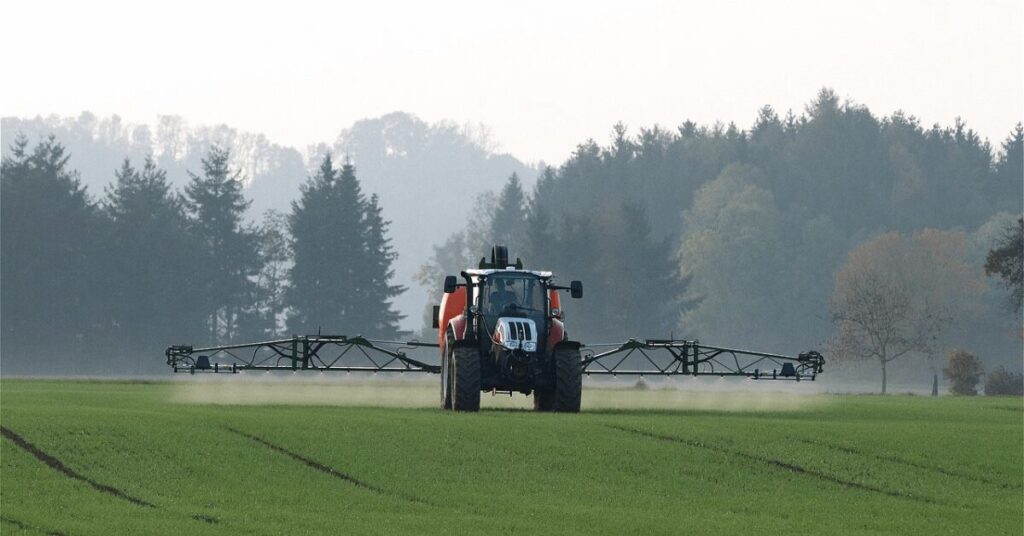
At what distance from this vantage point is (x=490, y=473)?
28.4 metres

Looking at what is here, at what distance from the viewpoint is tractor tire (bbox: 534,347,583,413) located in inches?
1508

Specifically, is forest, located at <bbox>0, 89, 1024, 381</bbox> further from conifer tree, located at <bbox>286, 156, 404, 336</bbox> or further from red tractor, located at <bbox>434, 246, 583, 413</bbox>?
red tractor, located at <bbox>434, 246, 583, 413</bbox>

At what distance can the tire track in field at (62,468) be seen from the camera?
25078 mm

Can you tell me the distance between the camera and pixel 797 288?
167 metres

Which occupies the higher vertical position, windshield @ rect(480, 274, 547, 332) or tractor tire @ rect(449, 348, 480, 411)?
windshield @ rect(480, 274, 547, 332)

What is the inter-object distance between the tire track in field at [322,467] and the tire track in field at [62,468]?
3.78 meters

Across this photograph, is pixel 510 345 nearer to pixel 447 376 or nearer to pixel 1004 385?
pixel 447 376

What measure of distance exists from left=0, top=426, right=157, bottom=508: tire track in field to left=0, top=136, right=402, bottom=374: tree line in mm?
86301

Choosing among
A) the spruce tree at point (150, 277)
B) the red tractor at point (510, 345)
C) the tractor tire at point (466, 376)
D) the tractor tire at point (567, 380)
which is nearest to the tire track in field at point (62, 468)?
the tractor tire at point (466, 376)

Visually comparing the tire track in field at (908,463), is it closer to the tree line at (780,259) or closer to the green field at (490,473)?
the green field at (490,473)

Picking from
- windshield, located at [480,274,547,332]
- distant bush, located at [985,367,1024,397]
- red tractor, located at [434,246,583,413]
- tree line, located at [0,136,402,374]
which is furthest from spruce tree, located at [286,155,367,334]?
windshield, located at [480,274,547,332]

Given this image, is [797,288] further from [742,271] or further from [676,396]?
[676,396]

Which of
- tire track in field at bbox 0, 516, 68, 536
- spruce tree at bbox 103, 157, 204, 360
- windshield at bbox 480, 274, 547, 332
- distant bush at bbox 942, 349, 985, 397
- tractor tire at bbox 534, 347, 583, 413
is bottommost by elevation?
tire track in field at bbox 0, 516, 68, 536

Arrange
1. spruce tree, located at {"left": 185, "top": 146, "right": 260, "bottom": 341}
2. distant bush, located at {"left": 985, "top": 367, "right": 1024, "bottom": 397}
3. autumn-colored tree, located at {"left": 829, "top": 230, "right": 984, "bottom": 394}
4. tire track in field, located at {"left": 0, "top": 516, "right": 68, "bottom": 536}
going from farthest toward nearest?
autumn-colored tree, located at {"left": 829, "top": 230, "right": 984, "bottom": 394}, spruce tree, located at {"left": 185, "top": 146, "right": 260, "bottom": 341}, distant bush, located at {"left": 985, "top": 367, "right": 1024, "bottom": 397}, tire track in field, located at {"left": 0, "top": 516, "right": 68, "bottom": 536}
